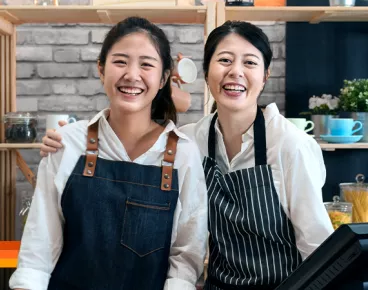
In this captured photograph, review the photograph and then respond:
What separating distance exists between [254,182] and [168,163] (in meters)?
0.23

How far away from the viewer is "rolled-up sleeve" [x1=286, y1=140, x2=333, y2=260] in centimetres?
151

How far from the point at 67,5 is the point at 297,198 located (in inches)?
51.1

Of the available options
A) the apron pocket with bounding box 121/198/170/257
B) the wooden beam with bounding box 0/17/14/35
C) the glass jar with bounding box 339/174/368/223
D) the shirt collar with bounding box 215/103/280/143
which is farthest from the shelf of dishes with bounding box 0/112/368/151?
the apron pocket with bounding box 121/198/170/257

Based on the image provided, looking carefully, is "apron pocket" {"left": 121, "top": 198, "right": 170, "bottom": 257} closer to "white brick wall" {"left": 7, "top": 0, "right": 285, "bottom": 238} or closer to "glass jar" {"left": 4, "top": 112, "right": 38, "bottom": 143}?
"glass jar" {"left": 4, "top": 112, "right": 38, "bottom": 143}

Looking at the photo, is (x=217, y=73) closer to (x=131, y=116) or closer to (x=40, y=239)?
(x=131, y=116)

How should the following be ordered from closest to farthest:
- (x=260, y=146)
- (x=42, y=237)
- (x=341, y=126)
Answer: (x=42, y=237) < (x=260, y=146) < (x=341, y=126)

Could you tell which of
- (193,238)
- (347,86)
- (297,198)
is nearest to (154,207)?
(193,238)

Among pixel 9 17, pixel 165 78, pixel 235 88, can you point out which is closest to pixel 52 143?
pixel 165 78

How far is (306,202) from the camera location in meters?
1.52

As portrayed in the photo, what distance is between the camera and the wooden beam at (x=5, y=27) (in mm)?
2490

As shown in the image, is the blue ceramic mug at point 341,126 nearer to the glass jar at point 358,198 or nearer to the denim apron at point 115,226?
the glass jar at point 358,198

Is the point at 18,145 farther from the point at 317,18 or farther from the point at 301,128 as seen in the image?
the point at 317,18

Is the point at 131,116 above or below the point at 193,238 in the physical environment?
above

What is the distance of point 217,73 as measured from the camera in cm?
161
